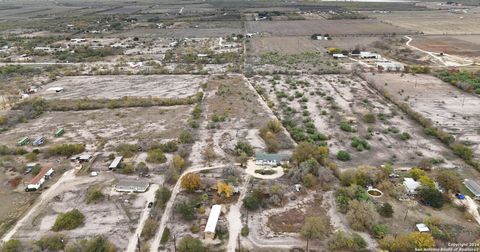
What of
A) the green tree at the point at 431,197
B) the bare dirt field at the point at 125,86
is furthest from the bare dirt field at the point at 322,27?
the green tree at the point at 431,197

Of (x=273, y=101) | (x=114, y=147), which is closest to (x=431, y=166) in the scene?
(x=273, y=101)

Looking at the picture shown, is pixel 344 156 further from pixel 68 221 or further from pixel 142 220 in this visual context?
pixel 68 221

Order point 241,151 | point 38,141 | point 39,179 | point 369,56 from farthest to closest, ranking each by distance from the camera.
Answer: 1. point 369,56
2. point 38,141
3. point 241,151
4. point 39,179

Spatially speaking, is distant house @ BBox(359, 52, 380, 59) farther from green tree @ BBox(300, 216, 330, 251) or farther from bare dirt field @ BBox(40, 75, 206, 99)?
green tree @ BBox(300, 216, 330, 251)

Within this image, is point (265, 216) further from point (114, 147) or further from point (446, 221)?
point (114, 147)

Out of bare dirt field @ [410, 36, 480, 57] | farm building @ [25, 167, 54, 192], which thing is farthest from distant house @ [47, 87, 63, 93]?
bare dirt field @ [410, 36, 480, 57]

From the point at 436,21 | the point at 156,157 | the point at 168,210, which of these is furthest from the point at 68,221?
the point at 436,21
